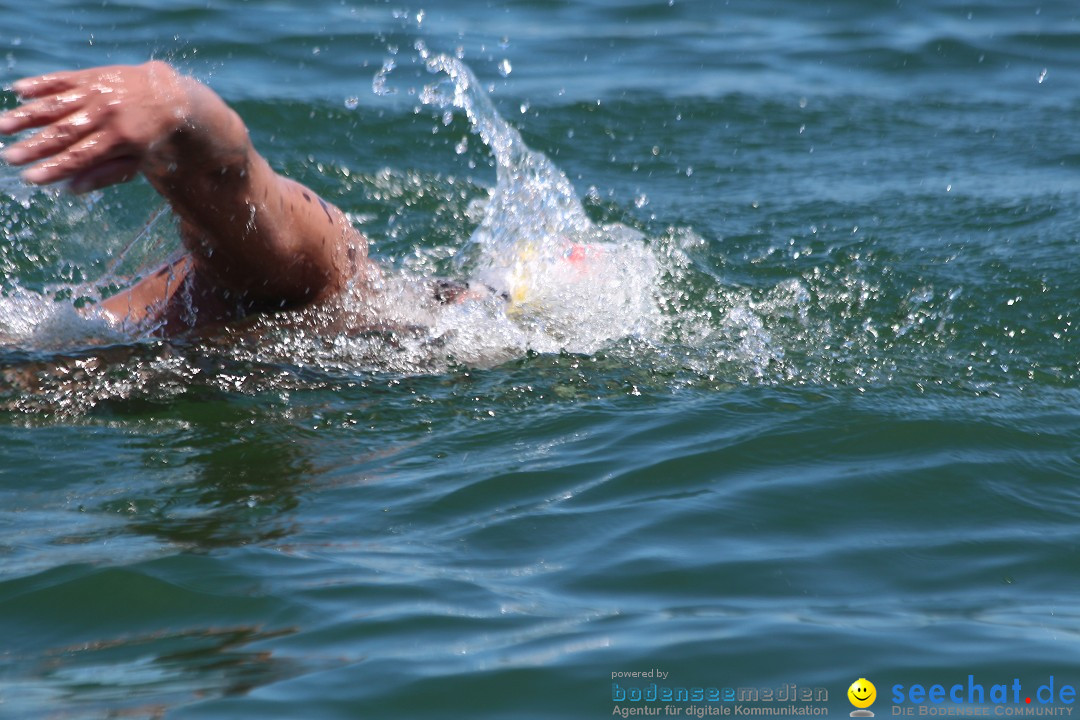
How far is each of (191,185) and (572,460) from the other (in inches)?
55.6

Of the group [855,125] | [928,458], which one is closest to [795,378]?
[928,458]

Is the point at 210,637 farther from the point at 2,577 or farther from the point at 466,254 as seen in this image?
the point at 466,254

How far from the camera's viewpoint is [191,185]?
3443 millimetres

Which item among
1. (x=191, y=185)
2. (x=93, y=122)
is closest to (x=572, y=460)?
(x=191, y=185)

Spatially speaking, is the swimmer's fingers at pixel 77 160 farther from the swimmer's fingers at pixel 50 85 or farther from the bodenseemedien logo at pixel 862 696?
the bodenseemedien logo at pixel 862 696

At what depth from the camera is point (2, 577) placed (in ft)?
10.9

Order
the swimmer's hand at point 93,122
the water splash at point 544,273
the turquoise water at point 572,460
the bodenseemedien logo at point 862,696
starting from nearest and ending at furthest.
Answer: the bodenseemedien logo at point 862,696 → the swimmer's hand at point 93,122 → the turquoise water at point 572,460 → the water splash at point 544,273

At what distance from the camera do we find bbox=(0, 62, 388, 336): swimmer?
2.95 m

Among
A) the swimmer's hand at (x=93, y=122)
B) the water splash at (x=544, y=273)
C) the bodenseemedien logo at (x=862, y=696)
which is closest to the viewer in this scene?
the bodenseemedien logo at (x=862, y=696)

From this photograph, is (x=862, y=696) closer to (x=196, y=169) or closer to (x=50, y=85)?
(x=196, y=169)

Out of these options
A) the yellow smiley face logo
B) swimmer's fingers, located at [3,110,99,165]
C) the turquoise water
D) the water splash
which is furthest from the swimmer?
the yellow smiley face logo

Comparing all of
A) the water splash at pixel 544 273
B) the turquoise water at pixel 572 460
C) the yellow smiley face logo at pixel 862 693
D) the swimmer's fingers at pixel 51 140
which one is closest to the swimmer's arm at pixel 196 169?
the swimmer's fingers at pixel 51 140

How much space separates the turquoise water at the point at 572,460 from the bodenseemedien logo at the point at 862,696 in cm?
2

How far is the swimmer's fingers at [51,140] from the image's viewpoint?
288cm
